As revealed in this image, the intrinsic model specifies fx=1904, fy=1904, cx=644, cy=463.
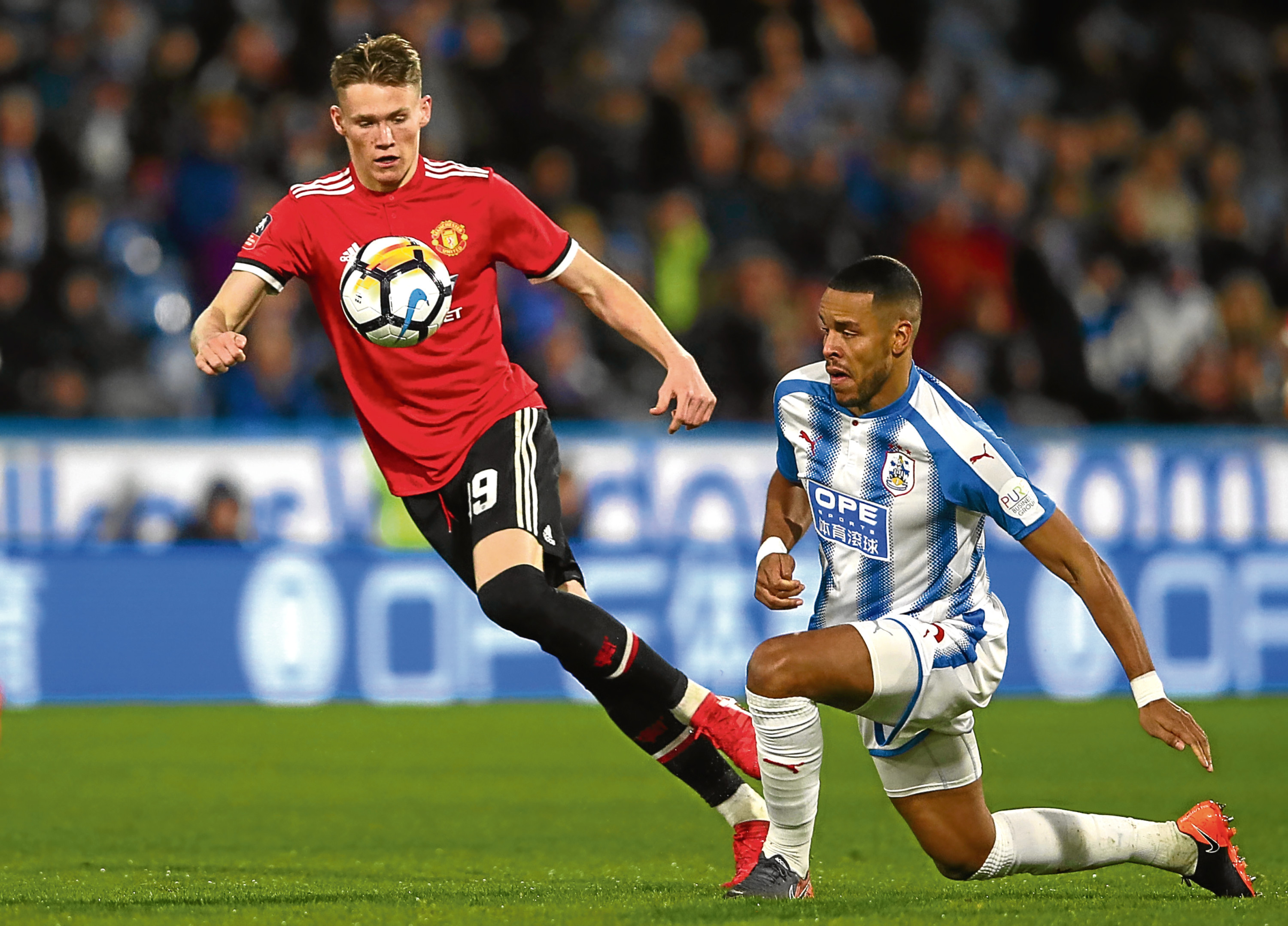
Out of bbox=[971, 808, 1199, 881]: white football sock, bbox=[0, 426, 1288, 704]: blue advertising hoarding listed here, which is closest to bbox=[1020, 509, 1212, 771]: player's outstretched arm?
bbox=[971, 808, 1199, 881]: white football sock

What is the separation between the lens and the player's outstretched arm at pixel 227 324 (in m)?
4.98

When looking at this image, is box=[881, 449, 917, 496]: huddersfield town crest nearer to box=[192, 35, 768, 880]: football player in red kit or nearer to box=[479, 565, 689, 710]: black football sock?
box=[192, 35, 768, 880]: football player in red kit

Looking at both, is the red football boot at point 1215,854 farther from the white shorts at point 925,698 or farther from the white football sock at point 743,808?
the white football sock at point 743,808

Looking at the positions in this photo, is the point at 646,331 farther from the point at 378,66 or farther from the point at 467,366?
the point at 378,66

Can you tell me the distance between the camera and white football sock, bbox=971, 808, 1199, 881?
516 centimetres

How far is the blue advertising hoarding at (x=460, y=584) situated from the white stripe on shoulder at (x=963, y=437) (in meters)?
6.70

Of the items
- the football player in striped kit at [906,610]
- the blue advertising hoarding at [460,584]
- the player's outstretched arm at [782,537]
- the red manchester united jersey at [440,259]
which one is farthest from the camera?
the blue advertising hoarding at [460,584]

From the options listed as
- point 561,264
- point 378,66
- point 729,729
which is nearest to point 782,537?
point 729,729

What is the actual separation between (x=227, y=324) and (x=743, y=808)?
2.00m

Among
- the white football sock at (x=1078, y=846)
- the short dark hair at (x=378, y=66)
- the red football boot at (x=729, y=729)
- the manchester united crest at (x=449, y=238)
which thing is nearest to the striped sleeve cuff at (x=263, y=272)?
the manchester united crest at (x=449, y=238)

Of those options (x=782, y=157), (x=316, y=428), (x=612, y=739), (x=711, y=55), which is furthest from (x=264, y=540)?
(x=711, y=55)

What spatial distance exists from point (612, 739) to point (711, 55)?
7.14 meters

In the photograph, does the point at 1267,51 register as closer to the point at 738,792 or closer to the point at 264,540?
the point at 264,540

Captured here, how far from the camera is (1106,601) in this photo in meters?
4.68
